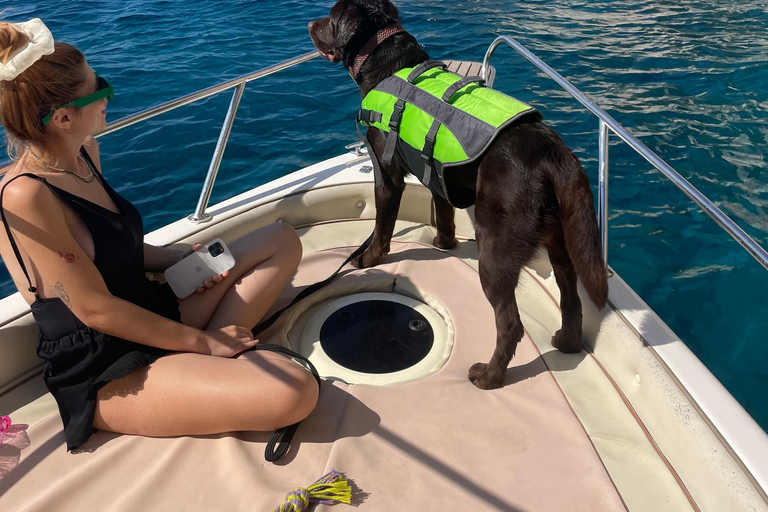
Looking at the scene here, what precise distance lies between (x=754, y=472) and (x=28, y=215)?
1.98m

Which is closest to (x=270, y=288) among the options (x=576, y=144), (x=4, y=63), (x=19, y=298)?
(x=19, y=298)

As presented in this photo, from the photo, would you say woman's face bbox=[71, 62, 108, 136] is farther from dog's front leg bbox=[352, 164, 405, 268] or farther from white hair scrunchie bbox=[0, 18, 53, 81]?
dog's front leg bbox=[352, 164, 405, 268]

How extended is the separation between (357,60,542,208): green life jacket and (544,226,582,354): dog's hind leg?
0.41 meters

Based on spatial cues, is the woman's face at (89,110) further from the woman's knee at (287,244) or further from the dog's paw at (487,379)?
the dog's paw at (487,379)

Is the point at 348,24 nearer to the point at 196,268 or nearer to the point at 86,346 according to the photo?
the point at 196,268

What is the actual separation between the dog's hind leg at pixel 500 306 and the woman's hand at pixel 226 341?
829 mm

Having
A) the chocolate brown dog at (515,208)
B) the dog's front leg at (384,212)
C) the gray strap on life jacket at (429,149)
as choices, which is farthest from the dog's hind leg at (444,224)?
the gray strap on life jacket at (429,149)

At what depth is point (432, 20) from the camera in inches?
330

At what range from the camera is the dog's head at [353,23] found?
236cm

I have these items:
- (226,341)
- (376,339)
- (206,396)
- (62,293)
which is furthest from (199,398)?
(376,339)

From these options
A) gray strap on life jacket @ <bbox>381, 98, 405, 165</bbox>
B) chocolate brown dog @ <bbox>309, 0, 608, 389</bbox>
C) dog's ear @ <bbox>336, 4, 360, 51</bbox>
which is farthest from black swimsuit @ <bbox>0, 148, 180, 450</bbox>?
dog's ear @ <bbox>336, 4, 360, 51</bbox>

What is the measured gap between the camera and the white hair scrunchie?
4.24 ft

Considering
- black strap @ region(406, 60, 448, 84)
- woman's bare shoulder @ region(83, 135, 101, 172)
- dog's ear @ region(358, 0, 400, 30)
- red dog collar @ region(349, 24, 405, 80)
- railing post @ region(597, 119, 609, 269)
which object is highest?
dog's ear @ region(358, 0, 400, 30)

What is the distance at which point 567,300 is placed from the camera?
205 centimetres
